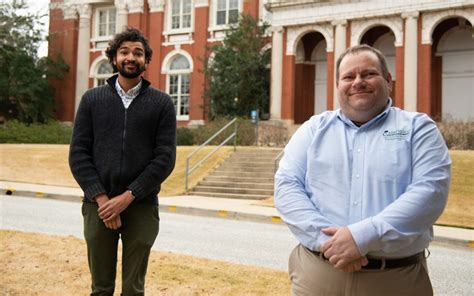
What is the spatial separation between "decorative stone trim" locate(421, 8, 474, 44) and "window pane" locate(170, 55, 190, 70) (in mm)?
14509

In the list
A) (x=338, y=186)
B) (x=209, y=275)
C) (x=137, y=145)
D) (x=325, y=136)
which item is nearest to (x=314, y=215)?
(x=338, y=186)

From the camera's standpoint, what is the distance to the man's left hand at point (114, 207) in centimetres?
328

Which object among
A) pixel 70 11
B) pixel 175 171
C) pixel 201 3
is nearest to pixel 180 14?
pixel 201 3

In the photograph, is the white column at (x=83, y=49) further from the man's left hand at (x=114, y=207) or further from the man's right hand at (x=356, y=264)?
the man's right hand at (x=356, y=264)

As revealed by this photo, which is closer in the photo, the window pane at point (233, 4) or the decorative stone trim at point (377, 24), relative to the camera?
the decorative stone trim at point (377, 24)

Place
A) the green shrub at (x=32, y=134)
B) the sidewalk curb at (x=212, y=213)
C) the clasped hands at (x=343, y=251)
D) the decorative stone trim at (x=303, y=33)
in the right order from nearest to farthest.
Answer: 1. the clasped hands at (x=343, y=251)
2. the sidewalk curb at (x=212, y=213)
3. the decorative stone trim at (x=303, y=33)
4. the green shrub at (x=32, y=134)

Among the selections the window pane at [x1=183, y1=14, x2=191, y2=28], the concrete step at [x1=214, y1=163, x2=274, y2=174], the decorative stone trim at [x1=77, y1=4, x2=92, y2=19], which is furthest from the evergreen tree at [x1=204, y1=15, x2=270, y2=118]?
the decorative stone trim at [x1=77, y1=4, x2=92, y2=19]

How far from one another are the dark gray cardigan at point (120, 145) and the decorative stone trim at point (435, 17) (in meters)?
20.9

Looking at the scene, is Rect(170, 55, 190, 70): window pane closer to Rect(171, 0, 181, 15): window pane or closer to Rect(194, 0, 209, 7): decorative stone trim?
Rect(171, 0, 181, 15): window pane

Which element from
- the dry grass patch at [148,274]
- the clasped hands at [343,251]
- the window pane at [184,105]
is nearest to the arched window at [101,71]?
the window pane at [184,105]

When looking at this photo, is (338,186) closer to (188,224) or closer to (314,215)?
(314,215)

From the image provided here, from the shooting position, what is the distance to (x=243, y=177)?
55.8ft

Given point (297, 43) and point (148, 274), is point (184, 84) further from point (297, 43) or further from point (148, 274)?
point (148, 274)

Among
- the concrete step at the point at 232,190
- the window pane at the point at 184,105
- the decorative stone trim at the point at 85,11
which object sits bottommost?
the concrete step at the point at 232,190
